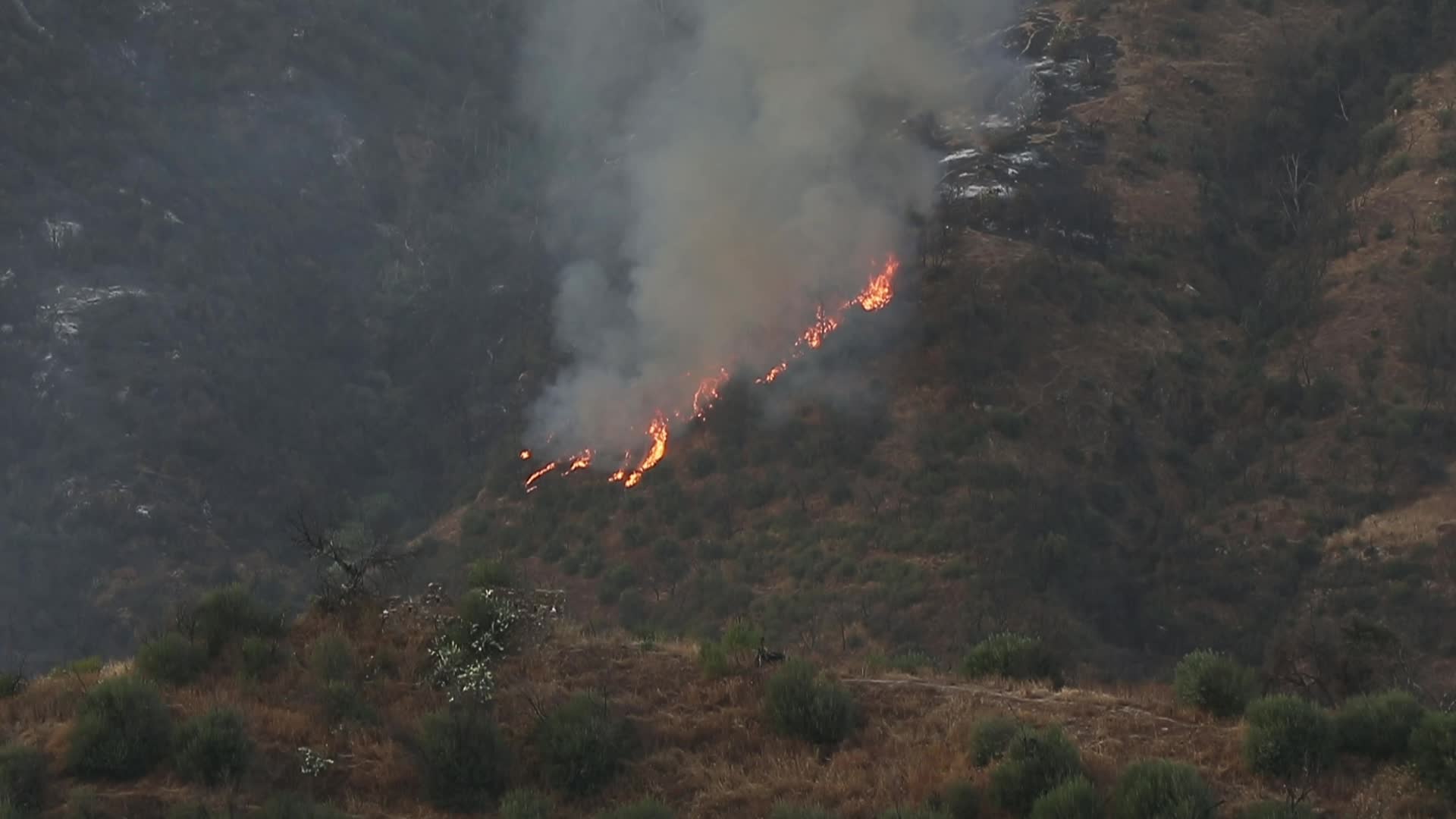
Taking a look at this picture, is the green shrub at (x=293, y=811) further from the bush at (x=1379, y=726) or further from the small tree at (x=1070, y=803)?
the bush at (x=1379, y=726)

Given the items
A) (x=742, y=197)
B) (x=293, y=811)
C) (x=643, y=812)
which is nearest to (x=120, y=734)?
(x=293, y=811)

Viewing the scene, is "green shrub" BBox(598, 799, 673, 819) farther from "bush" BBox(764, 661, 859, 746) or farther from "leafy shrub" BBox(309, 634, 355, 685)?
"leafy shrub" BBox(309, 634, 355, 685)

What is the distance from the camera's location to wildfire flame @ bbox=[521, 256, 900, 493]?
49656 millimetres

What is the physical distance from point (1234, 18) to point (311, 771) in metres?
56.2

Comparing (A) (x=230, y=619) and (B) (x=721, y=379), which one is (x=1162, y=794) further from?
(B) (x=721, y=379)

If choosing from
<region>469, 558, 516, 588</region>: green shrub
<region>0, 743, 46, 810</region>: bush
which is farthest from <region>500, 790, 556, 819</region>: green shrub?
<region>469, 558, 516, 588</region>: green shrub

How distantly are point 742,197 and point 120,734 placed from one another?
42646mm

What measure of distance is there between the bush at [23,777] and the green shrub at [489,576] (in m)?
6.20

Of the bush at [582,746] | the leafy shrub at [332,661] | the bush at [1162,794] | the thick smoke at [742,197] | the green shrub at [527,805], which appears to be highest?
the thick smoke at [742,197]

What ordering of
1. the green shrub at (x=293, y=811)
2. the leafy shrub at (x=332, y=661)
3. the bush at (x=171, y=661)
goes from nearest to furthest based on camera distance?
the green shrub at (x=293, y=811) < the leafy shrub at (x=332, y=661) < the bush at (x=171, y=661)

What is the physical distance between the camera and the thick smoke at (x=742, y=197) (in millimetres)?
52094

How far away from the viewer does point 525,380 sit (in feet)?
193

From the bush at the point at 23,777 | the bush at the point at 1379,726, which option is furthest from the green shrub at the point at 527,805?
the bush at the point at 1379,726

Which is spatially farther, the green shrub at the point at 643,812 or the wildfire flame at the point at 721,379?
the wildfire flame at the point at 721,379
